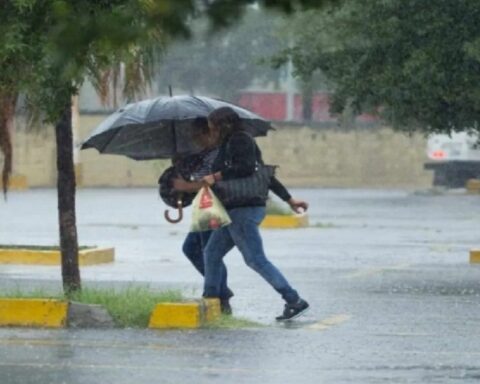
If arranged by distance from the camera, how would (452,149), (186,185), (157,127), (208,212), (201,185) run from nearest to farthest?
1. (208,212)
2. (201,185)
3. (186,185)
4. (157,127)
5. (452,149)

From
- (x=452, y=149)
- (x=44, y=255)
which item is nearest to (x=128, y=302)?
(x=44, y=255)

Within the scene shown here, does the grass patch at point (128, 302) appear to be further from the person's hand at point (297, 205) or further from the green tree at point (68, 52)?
the person's hand at point (297, 205)

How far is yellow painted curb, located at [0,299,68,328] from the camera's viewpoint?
13.0 m

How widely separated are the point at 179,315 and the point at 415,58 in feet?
17.8

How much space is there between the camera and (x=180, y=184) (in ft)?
43.6

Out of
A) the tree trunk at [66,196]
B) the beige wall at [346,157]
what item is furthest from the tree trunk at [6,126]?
the beige wall at [346,157]

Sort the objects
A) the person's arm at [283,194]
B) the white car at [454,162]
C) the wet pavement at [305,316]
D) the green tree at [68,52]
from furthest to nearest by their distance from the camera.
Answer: the white car at [454,162] → the person's arm at [283,194] → the wet pavement at [305,316] → the green tree at [68,52]

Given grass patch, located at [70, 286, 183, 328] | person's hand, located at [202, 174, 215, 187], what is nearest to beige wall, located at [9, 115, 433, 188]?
grass patch, located at [70, 286, 183, 328]

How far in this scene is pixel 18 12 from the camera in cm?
1072

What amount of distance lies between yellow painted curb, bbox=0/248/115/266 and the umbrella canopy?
5.92 m

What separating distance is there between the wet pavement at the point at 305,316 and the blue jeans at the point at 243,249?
39cm

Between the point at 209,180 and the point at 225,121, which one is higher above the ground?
the point at 225,121

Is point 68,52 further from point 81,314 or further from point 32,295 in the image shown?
point 32,295

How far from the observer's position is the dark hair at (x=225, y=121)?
13.0 metres
